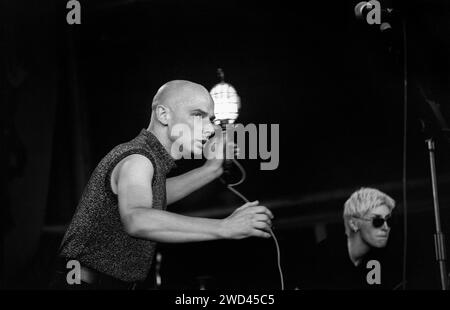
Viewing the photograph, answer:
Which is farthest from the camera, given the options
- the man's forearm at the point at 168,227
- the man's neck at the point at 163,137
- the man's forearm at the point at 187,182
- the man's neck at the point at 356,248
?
the man's neck at the point at 356,248

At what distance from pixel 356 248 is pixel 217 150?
597mm

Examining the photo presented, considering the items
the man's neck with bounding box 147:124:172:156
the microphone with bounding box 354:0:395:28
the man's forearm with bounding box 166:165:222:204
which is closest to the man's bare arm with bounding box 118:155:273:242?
the man's neck with bounding box 147:124:172:156

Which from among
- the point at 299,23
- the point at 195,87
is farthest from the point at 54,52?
the point at 299,23

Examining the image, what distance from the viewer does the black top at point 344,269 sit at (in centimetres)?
188

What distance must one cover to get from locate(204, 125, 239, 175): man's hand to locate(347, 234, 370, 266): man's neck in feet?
1.67

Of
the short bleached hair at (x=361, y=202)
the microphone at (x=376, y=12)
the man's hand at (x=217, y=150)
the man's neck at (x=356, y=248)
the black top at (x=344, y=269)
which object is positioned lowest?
the black top at (x=344, y=269)

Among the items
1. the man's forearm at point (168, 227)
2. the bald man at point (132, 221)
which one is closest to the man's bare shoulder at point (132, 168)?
the bald man at point (132, 221)

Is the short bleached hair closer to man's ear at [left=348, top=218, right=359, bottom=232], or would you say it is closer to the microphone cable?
man's ear at [left=348, top=218, right=359, bottom=232]

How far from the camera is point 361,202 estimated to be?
6.33ft

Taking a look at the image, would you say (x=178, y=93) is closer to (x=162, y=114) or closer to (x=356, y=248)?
(x=162, y=114)

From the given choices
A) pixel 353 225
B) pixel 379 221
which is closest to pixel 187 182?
pixel 353 225

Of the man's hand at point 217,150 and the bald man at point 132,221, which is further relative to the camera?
the man's hand at point 217,150

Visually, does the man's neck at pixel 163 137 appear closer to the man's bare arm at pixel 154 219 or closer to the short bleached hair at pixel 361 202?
the man's bare arm at pixel 154 219
